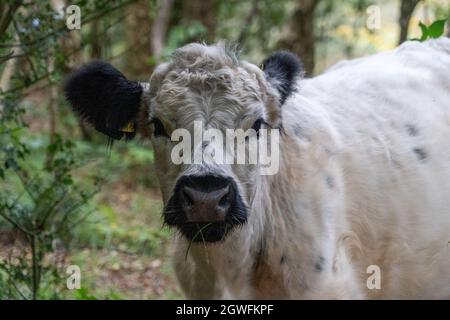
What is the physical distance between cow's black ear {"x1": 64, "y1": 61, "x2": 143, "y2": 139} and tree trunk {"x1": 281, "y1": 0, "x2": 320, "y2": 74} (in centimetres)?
809

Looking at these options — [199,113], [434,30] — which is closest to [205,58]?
[199,113]

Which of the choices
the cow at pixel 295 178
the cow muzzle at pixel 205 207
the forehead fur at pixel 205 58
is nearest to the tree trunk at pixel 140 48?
the cow at pixel 295 178

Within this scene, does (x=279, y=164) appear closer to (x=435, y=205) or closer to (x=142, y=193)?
(x=435, y=205)

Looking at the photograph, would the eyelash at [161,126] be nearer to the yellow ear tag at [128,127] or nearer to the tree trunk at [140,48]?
the yellow ear tag at [128,127]

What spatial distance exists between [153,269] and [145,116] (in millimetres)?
4187

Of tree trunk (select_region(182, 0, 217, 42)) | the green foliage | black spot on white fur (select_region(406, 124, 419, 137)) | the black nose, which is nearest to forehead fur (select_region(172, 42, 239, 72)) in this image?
the black nose

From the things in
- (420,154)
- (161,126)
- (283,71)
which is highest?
(283,71)

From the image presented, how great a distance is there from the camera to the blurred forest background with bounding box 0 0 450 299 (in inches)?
253

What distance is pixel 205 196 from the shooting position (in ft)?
14.3

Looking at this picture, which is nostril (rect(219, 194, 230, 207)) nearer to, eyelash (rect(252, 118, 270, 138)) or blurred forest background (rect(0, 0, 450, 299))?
eyelash (rect(252, 118, 270, 138))

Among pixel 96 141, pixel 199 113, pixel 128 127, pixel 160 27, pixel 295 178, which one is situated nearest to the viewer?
pixel 199 113

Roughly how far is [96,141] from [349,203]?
29.1 feet

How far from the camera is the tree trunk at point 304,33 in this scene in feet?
43.3

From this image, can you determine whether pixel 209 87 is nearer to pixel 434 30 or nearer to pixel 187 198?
pixel 187 198
